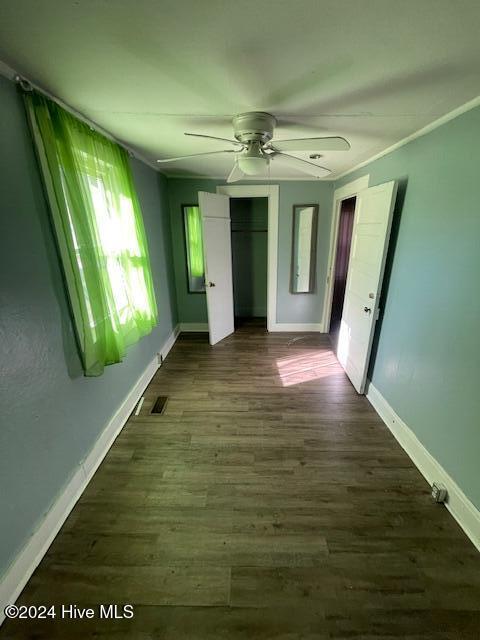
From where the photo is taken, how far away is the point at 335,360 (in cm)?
328

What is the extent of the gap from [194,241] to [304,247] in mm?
1580

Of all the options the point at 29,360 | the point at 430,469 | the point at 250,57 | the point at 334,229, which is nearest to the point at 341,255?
the point at 334,229

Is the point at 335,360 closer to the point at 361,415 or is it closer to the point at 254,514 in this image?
the point at 361,415

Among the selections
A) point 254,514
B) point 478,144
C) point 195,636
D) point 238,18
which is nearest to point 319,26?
point 238,18

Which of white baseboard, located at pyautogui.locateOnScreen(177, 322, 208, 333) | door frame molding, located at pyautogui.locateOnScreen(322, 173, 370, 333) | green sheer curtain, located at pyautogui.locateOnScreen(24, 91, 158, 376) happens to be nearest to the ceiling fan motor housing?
green sheer curtain, located at pyautogui.locateOnScreen(24, 91, 158, 376)

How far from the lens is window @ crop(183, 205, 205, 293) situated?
367 centimetres

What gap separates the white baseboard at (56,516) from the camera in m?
1.15

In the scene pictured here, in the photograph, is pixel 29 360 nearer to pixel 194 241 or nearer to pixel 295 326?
pixel 194 241

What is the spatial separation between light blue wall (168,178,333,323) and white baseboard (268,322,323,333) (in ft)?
0.18

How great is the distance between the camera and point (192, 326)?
163 inches

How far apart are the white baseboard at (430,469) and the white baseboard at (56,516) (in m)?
2.21

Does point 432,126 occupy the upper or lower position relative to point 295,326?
upper

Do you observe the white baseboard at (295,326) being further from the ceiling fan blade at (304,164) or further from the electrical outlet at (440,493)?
the electrical outlet at (440,493)

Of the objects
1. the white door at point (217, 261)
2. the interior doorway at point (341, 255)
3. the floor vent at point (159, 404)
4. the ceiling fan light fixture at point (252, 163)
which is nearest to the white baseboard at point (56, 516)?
the floor vent at point (159, 404)
